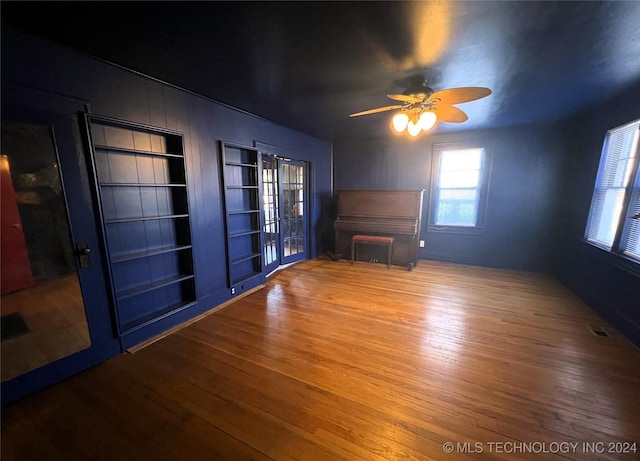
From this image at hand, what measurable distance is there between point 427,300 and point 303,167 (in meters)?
3.03

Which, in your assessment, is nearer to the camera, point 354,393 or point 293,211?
point 354,393

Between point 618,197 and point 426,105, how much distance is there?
2.47m

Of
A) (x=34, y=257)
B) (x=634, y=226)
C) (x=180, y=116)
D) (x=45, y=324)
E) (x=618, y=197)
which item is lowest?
(x=45, y=324)

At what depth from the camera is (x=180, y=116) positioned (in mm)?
2396

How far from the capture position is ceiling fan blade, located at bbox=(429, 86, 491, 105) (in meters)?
1.82

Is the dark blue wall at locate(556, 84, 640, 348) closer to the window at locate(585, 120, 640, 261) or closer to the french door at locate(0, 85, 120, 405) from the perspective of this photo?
the window at locate(585, 120, 640, 261)

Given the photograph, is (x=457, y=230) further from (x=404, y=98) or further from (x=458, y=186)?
(x=404, y=98)

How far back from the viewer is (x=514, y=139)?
3979 mm

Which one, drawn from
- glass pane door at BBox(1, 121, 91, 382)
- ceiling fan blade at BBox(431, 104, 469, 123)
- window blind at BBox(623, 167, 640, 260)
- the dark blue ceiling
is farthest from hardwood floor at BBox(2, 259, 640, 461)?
the dark blue ceiling

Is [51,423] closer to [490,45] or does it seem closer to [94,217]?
[94,217]

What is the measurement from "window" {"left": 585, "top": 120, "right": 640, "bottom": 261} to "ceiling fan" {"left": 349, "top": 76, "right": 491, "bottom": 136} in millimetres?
1810

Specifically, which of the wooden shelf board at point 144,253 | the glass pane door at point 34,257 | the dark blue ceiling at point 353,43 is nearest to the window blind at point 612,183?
the dark blue ceiling at point 353,43

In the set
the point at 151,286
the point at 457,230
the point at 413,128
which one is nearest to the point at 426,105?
the point at 413,128

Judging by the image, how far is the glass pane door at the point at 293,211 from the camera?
4207mm
